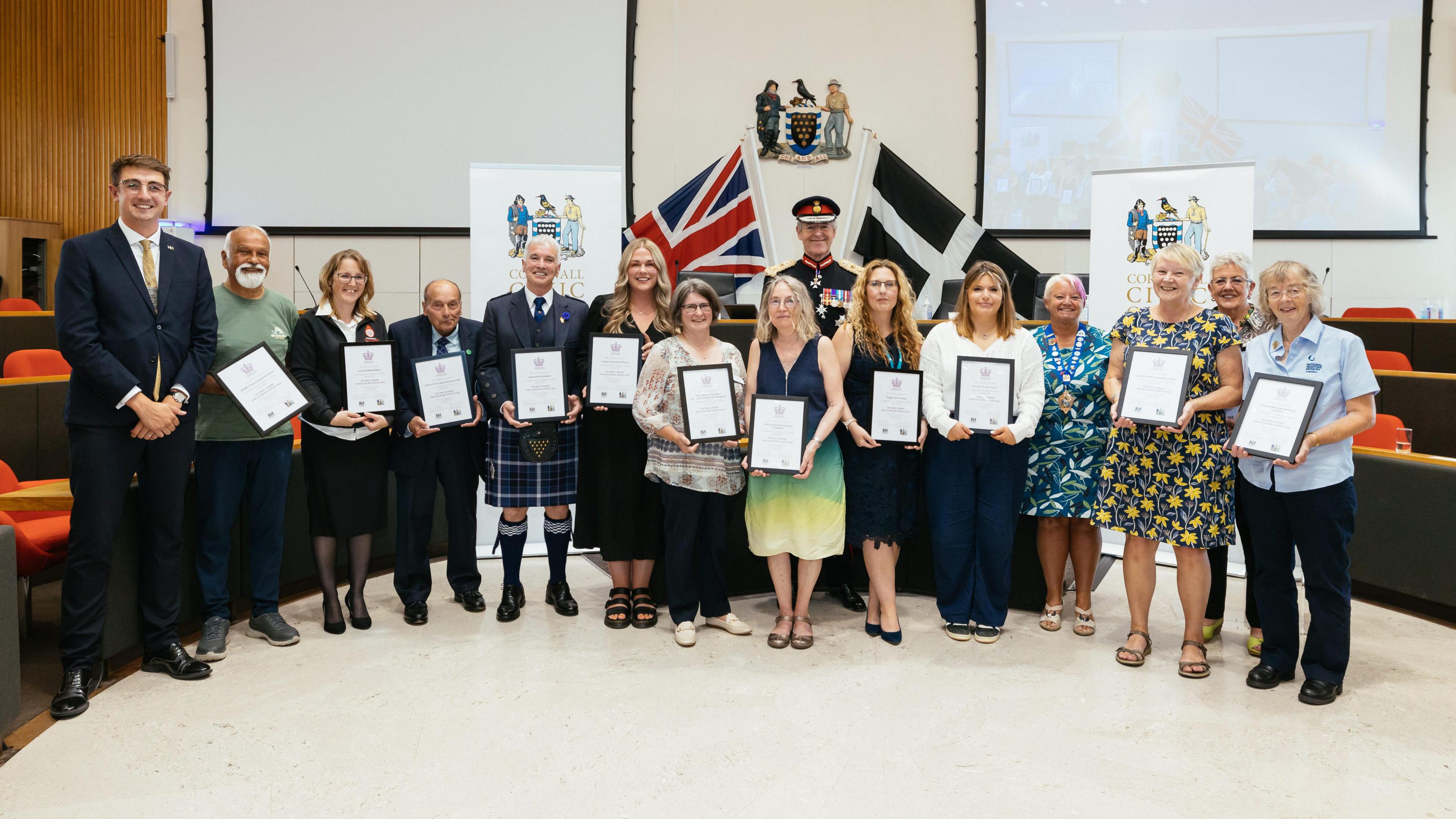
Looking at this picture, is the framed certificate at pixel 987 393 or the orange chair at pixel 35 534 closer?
the orange chair at pixel 35 534

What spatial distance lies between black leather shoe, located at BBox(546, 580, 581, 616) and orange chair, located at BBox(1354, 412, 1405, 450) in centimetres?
392

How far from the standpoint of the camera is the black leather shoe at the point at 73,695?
9.26ft

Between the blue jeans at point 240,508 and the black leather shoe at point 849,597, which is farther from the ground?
the blue jeans at point 240,508

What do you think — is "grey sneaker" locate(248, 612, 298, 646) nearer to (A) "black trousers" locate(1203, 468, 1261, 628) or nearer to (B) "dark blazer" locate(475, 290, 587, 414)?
(B) "dark blazer" locate(475, 290, 587, 414)

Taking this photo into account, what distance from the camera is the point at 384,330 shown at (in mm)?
3781

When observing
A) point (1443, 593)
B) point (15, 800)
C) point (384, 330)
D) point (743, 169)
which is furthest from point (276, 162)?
point (1443, 593)

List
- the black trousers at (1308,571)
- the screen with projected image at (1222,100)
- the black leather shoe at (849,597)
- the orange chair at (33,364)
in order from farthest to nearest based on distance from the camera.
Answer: the screen with projected image at (1222,100) < the orange chair at (33,364) < the black leather shoe at (849,597) < the black trousers at (1308,571)

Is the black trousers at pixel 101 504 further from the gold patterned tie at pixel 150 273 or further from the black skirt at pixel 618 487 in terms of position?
the black skirt at pixel 618 487

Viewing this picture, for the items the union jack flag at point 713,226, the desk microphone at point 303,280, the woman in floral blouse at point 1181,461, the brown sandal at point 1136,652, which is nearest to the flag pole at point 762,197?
the union jack flag at point 713,226

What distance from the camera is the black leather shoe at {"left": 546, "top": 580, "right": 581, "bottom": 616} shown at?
3939 millimetres

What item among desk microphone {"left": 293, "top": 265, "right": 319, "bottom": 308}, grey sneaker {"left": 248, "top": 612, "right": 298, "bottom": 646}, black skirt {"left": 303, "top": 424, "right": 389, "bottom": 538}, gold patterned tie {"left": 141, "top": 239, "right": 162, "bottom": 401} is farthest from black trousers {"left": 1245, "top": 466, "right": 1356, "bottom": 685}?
desk microphone {"left": 293, "top": 265, "right": 319, "bottom": 308}

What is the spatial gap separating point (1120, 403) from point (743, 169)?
16.5 feet

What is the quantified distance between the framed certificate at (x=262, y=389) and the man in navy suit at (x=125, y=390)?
0.10m

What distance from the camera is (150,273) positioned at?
3.05m
